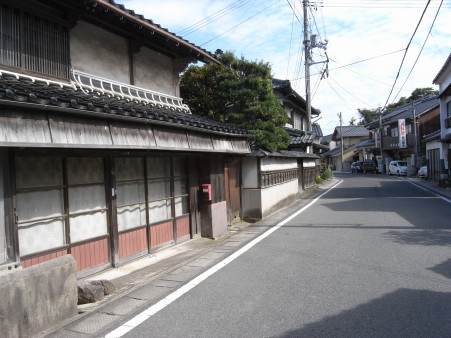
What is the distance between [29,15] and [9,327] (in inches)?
226

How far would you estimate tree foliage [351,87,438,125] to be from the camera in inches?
2688

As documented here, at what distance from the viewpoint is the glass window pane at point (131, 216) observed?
27.4 ft

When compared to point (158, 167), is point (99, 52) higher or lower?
higher

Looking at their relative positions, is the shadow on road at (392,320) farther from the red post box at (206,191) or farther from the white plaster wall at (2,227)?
the red post box at (206,191)

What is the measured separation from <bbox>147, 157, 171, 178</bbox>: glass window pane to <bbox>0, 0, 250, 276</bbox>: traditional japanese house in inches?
1.4

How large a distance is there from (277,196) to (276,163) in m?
1.52

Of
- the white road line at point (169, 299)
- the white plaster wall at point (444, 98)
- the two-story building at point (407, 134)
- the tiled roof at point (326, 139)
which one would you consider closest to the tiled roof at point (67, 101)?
the white road line at point (169, 299)

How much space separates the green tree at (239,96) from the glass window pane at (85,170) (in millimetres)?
8889

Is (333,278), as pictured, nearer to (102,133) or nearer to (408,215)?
(102,133)

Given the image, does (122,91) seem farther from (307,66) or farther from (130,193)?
(307,66)

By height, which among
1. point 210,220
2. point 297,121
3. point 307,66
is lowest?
point 210,220

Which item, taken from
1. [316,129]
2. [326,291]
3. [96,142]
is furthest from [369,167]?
[96,142]

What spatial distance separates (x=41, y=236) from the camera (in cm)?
640

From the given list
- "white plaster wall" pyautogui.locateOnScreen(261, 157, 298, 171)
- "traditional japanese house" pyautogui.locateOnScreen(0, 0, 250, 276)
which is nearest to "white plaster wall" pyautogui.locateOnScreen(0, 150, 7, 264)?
"traditional japanese house" pyautogui.locateOnScreen(0, 0, 250, 276)
